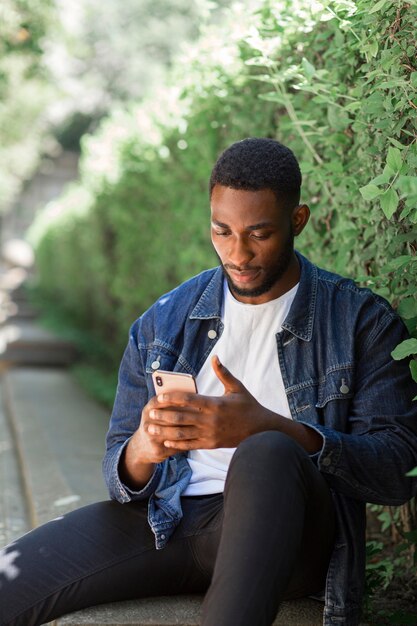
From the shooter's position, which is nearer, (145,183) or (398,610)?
(398,610)

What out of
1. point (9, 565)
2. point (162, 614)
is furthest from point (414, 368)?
point (9, 565)

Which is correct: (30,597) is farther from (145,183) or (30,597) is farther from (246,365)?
(145,183)

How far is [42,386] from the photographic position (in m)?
9.77

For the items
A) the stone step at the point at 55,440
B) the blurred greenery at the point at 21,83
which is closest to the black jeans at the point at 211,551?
the stone step at the point at 55,440

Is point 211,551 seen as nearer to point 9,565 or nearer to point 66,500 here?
point 9,565

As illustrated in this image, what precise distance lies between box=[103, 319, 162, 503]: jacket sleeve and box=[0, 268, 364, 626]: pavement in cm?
34

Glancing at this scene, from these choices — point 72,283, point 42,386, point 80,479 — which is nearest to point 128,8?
point 72,283

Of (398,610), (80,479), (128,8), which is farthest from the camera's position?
(128,8)

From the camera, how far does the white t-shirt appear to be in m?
2.70

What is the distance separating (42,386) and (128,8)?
26817 mm

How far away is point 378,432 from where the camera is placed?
2.47 metres

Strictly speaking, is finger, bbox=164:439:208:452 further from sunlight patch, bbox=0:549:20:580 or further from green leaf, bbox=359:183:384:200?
green leaf, bbox=359:183:384:200

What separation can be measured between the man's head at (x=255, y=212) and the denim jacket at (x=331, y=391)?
154 mm

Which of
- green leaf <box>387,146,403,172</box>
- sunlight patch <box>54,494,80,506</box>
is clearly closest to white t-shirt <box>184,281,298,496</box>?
green leaf <box>387,146,403,172</box>
